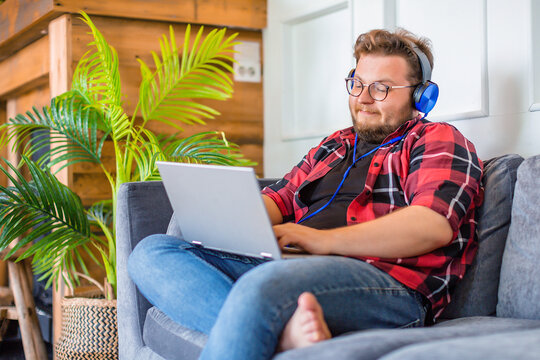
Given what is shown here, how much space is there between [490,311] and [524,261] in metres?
0.16

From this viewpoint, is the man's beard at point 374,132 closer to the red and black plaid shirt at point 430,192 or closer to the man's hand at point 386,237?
the red and black plaid shirt at point 430,192

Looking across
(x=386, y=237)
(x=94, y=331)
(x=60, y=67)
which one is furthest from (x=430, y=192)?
(x=60, y=67)

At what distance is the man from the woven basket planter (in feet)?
2.43

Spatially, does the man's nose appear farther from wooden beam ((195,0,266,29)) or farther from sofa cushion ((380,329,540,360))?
wooden beam ((195,0,266,29))

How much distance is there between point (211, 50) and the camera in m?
2.55

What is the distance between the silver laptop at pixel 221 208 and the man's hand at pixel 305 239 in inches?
3.0

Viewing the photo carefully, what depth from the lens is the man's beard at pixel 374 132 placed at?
1.76 meters

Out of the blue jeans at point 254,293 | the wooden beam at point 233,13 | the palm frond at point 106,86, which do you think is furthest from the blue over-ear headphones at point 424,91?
the wooden beam at point 233,13

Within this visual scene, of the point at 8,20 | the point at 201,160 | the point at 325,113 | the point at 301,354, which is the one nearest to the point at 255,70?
the point at 325,113

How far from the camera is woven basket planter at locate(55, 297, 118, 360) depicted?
87.6 inches

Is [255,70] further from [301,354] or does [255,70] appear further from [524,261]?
[301,354]

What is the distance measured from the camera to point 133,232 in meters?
1.86

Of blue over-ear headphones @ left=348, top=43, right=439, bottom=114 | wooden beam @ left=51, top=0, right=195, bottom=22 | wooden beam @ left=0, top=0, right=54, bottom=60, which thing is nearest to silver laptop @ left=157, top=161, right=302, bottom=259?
blue over-ear headphones @ left=348, top=43, right=439, bottom=114

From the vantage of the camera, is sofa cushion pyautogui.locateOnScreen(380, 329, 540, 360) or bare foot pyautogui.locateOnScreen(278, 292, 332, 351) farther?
bare foot pyautogui.locateOnScreen(278, 292, 332, 351)
